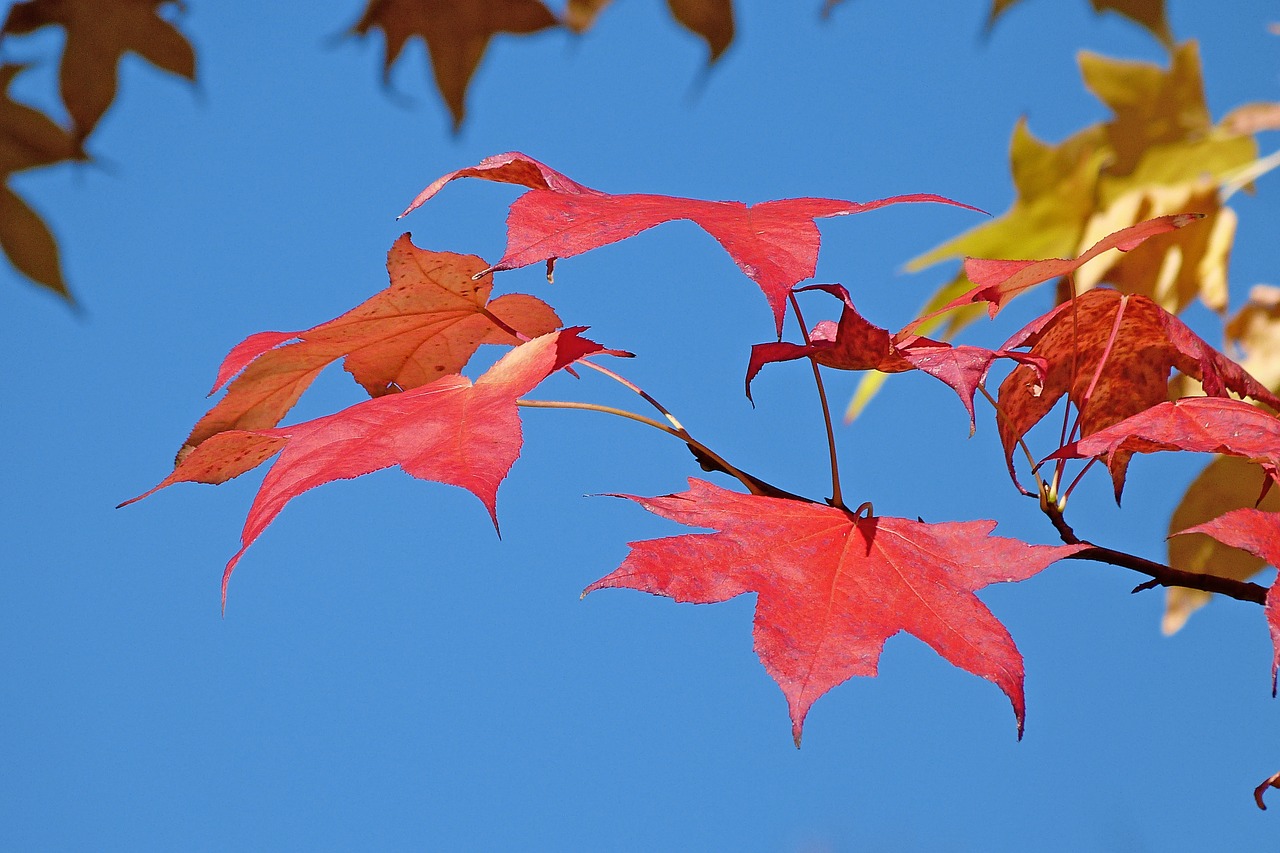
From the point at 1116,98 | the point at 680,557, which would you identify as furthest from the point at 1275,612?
the point at 1116,98

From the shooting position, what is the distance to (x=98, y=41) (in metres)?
0.92

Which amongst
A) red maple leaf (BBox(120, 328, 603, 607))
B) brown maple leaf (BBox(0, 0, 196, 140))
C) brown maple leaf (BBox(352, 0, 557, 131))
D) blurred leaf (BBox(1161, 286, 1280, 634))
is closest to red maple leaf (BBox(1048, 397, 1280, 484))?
red maple leaf (BBox(120, 328, 603, 607))

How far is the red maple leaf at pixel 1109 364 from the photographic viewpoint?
0.40m

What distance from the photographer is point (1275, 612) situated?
30 centimetres

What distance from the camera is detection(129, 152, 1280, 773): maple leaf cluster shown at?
1.00ft

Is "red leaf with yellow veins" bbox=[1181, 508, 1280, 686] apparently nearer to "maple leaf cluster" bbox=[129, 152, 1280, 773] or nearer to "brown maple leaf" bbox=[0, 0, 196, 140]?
"maple leaf cluster" bbox=[129, 152, 1280, 773]

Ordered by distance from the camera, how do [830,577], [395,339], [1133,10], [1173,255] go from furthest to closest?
[1173,255]
[1133,10]
[395,339]
[830,577]

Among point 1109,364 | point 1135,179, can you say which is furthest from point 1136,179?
point 1109,364

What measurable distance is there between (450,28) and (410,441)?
67 centimetres

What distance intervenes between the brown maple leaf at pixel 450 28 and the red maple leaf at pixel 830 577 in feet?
2.09

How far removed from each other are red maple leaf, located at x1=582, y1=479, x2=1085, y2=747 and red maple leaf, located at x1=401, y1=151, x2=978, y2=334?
7 cm

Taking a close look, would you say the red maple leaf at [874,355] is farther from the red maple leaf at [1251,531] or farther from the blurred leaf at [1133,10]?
the blurred leaf at [1133,10]

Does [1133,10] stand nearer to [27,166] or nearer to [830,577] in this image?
[830,577]

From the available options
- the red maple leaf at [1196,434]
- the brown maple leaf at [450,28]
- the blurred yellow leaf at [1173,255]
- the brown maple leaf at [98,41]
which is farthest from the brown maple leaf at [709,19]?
the red maple leaf at [1196,434]
